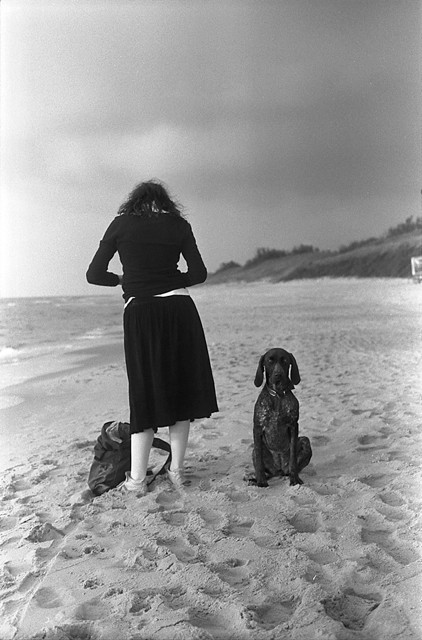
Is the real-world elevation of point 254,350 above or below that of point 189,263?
below

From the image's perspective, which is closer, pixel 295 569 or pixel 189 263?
pixel 295 569

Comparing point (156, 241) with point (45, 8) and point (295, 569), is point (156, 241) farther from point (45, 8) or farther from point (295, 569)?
point (45, 8)

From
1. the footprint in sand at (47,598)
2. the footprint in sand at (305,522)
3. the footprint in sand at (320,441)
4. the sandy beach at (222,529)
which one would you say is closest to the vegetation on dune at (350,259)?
the sandy beach at (222,529)

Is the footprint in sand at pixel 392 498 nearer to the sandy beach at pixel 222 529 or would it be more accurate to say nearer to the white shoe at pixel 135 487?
the sandy beach at pixel 222 529

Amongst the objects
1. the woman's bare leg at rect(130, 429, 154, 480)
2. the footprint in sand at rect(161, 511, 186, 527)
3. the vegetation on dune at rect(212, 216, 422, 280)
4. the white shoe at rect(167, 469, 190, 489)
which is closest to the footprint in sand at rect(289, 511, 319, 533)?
the footprint in sand at rect(161, 511, 186, 527)

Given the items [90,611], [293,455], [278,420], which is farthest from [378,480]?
[90,611]

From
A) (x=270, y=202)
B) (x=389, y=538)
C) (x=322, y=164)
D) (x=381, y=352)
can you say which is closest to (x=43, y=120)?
(x=270, y=202)

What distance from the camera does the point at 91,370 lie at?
4.92m

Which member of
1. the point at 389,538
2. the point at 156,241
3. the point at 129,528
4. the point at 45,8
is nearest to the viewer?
the point at 389,538

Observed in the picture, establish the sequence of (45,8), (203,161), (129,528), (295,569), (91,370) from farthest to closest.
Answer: (91,370) → (203,161) → (45,8) → (129,528) → (295,569)

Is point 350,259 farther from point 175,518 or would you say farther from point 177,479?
point 175,518

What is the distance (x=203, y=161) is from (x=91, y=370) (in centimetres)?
163

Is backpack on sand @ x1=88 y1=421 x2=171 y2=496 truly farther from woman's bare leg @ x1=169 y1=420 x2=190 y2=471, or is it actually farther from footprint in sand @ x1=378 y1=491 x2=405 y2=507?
footprint in sand @ x1=378 y1=491 x2=405 y2=507

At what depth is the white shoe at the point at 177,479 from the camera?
105 inches
